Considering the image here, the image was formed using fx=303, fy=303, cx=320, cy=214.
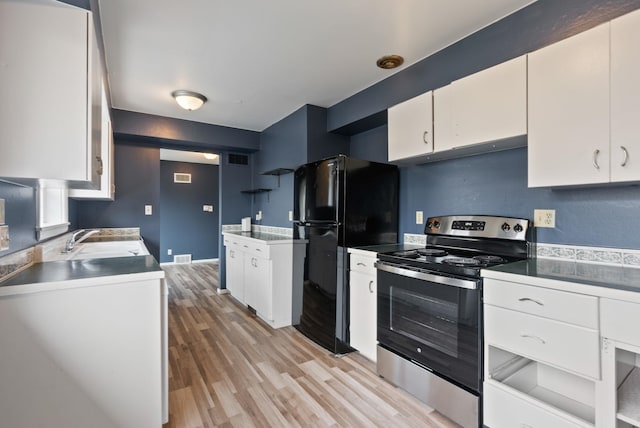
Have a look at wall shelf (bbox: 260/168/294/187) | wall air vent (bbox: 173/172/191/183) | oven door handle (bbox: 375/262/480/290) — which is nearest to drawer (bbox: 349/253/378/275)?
oven door handle (bbox: 375/262/480/290)

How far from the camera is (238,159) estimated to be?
15.5 feet

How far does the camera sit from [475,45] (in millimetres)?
2027

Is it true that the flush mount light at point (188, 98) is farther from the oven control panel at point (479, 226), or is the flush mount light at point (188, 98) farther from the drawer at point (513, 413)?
the drawer at point (513, 413)

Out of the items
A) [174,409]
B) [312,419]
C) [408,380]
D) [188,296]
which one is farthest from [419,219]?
[188,296]

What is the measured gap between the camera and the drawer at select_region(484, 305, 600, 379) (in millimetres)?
1234

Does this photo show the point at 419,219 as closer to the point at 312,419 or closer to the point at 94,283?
the point at 312,419

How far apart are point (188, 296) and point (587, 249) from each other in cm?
438

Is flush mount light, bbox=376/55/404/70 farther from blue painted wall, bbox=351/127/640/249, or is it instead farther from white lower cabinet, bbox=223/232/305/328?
white lower cabinet, bbox=223/232/305/328

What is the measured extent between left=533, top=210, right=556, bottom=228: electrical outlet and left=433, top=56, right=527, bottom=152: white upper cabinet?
512mm

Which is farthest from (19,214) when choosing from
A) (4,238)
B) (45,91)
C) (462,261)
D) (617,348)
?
(617,348)

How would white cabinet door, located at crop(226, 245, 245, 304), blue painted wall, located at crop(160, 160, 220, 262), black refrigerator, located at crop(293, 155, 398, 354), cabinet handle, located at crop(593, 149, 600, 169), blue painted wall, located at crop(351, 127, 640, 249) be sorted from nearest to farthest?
cabinet handle, located at crop(593, 149, 600, 169), blue painted wall, located at crop(351, 127, 640, 249), black refrigerator, located at crop(293, 155, 398, 354), white cabinet door, located at crop(226, 245, 245, 304), blue painted wall, located at crop(160, 160, 220, 262)

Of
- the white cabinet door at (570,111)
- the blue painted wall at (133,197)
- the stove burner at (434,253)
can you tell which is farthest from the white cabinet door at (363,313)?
the blue painted wall at (133,197)

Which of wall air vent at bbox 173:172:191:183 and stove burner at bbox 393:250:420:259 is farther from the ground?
wall air vent at bbox 173:172:191:183

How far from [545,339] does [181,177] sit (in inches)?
270
